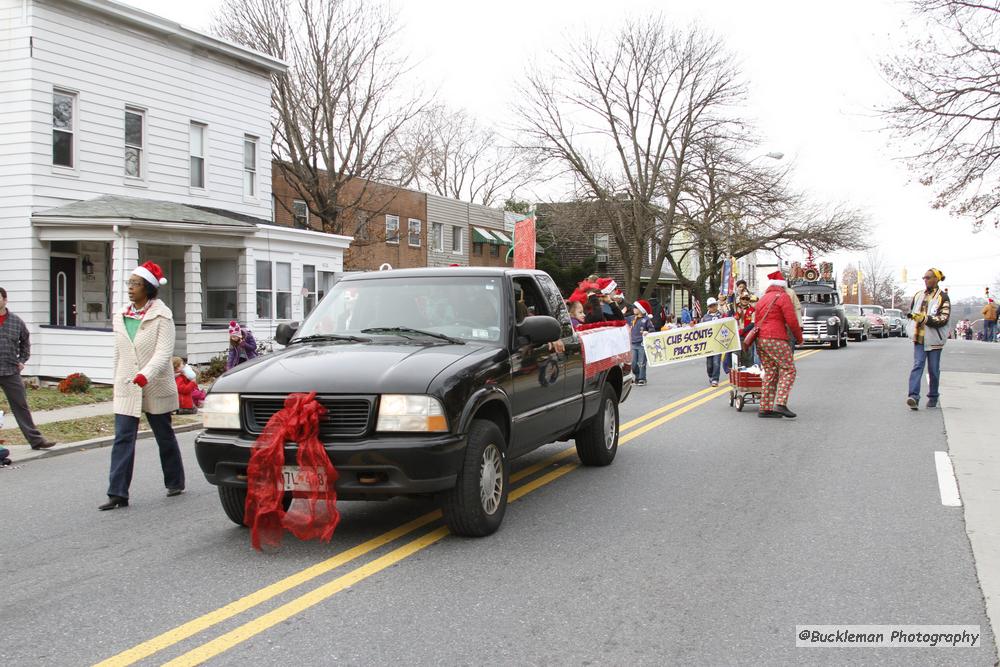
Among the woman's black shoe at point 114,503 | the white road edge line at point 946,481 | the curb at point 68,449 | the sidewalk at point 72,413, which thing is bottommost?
the curb at point 68,449

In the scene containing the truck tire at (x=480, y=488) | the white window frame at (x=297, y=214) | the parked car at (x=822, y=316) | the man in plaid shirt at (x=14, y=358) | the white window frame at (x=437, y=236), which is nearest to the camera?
the truck tire at (x=480, y=488)

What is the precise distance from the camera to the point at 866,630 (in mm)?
4250

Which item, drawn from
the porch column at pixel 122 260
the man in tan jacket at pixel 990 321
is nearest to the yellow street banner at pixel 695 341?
the porch column at pixel 122 260

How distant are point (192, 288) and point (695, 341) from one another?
1112 cm

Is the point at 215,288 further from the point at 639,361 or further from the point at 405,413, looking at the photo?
the point at 405,413

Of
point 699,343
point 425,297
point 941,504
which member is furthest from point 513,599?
point 699,343

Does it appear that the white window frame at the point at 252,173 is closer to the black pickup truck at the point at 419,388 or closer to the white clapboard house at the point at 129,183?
the white clapboard house at the point at 129,183

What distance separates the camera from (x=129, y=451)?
23.0 feet

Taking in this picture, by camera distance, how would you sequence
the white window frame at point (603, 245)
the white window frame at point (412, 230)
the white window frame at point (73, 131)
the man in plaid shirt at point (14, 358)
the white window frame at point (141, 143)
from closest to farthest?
the man in plaid shirt at point (14, 358) → the white window frame at point (73, 131) → the white window frame at point (141, 143) → the white window frame at point (412, 230) → the white window frame at point (603, 245)

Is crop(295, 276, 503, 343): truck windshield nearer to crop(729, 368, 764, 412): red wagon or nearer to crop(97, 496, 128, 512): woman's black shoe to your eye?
crop(97, 496, 128, 512): woman's black shoe

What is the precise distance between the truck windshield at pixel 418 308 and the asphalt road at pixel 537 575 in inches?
53.8

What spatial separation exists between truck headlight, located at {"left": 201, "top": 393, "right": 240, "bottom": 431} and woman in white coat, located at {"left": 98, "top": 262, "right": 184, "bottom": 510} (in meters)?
1.45

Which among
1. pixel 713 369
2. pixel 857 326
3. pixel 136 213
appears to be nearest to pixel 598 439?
pixel 713 369

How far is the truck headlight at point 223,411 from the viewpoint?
5.60 m
